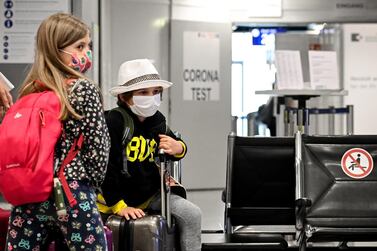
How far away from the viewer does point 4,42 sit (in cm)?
608

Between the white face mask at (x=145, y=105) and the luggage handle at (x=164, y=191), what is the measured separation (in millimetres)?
239

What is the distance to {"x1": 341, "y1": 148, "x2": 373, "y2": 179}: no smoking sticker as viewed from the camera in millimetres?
4285

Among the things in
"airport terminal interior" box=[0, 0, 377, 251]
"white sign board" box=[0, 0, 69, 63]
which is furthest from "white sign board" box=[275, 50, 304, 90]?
"white sign board" box=[0, 0, 69, 63]

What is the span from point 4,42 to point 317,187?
3115mm

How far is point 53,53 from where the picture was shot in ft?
8.49

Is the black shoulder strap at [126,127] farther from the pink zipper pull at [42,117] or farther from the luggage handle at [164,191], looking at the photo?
the pink zipper pull at [42,117]

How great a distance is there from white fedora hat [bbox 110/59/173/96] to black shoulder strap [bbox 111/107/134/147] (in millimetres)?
105

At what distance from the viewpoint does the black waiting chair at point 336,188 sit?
13.3ft

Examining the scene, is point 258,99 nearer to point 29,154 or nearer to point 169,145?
point 169,145

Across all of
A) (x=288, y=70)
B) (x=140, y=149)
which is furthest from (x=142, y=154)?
(x=288, y=70)

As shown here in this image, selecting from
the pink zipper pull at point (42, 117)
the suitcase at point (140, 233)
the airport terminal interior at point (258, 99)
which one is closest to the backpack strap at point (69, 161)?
the pink zipper pull at point (42, 117)

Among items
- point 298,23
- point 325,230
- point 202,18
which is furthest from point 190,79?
point 325,230

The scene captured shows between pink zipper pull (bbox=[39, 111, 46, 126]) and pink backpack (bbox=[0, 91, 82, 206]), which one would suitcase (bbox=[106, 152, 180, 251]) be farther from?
pink zipper pull (bbox=[39, 111, 46, 126])

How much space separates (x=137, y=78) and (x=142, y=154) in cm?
39
